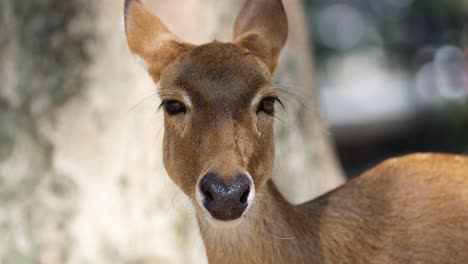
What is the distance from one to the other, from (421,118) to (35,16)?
15.6 meters

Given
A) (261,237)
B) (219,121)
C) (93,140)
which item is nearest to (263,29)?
(219,121)

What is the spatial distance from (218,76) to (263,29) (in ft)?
2.96

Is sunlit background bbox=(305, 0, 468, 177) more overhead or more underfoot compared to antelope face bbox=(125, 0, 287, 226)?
more underfoot

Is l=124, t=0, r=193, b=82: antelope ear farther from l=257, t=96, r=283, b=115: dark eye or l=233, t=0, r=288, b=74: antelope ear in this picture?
l=257, t=96, r=283, b=115: dark eye

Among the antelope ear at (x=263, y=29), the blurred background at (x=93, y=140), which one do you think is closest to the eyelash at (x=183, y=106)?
the antelope ear at (x=263, y=29)

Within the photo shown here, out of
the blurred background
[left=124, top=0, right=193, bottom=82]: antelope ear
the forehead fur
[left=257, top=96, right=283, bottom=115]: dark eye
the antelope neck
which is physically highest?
the forehead fur

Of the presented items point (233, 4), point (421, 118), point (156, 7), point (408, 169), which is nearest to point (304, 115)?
point (233, 4)

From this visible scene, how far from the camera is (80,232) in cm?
768

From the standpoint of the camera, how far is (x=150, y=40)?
17.8 ft

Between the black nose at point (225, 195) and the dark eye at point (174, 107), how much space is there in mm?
636

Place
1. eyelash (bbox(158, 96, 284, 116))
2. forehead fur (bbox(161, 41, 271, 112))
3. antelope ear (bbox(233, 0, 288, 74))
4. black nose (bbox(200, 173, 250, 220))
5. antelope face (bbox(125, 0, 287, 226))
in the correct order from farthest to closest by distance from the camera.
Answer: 1. antelope ear (bbox(233, 0, 288, 74))
2. eyelash (bbox(158, 96, 284, 116))
3. forehead fur (bbox(161, 41, 271, 112))
4. antelope face (bbox(125, 0, 287, 226))
5. black nose (bbox(200, 173, 250, 220))

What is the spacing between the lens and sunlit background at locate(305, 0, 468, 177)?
63.4 feet

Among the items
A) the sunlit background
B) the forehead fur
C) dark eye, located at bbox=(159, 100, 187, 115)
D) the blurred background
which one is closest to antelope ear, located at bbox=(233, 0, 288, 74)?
the forehead fur

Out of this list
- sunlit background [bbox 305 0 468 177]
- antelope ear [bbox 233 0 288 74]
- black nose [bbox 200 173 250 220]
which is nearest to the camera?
black nose [bbox 200 173 250 220]
